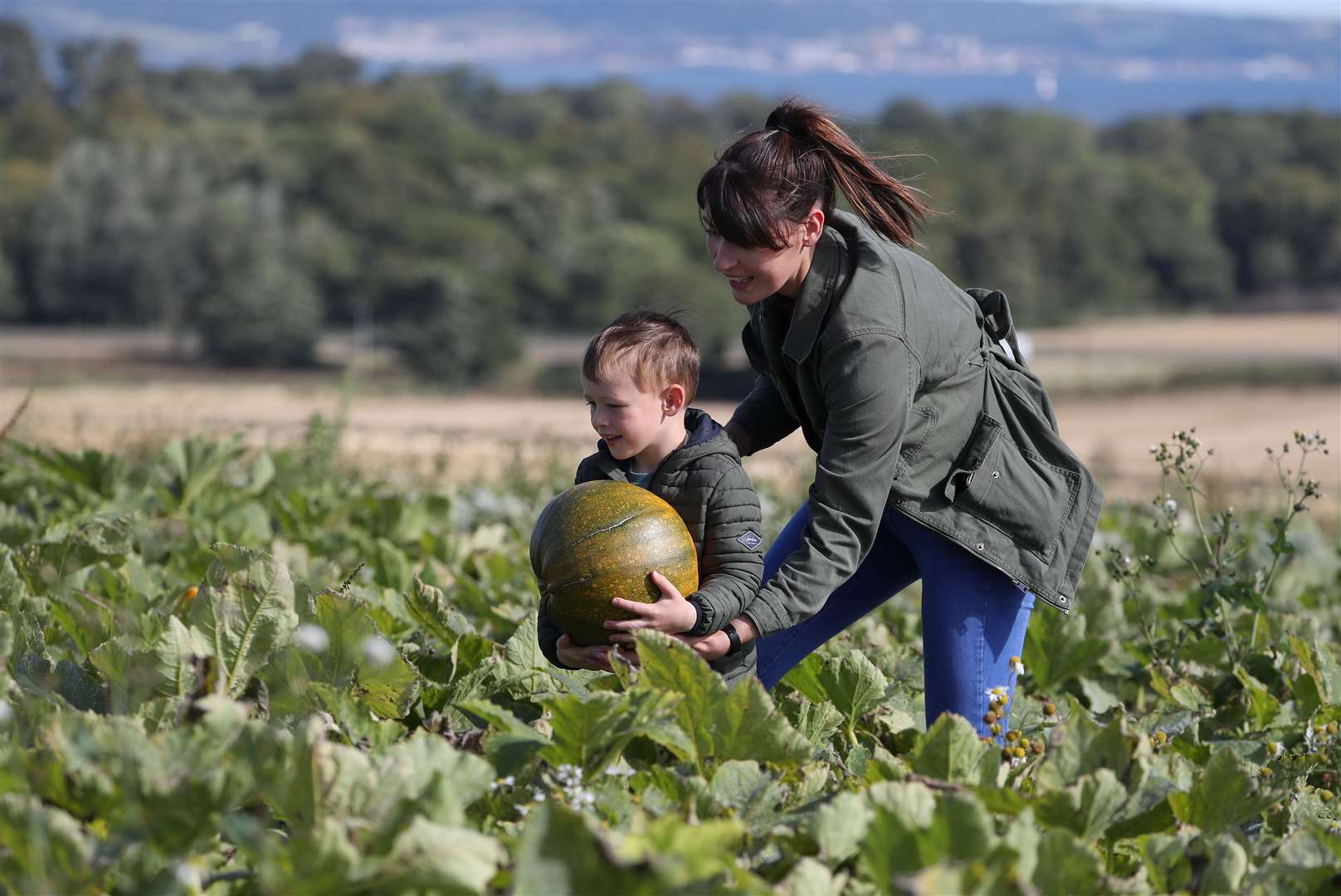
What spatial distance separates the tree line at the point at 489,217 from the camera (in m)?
77.1

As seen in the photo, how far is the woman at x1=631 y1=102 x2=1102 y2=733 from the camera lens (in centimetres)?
337

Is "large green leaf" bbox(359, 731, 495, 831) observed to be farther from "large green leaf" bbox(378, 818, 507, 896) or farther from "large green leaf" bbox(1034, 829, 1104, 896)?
"large green leaf" bbox(1034, 829, 1104, 896)

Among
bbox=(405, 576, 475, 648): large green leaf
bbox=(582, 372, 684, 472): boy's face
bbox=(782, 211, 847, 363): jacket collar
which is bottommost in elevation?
bbox=(405, 576, 475, 648): large green leaf

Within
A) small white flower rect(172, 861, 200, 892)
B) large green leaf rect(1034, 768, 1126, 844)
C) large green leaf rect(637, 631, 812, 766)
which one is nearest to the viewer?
small white flower rect(172, 861, 200, 892)

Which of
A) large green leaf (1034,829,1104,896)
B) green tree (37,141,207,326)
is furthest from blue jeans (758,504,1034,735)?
green tree (37,141,207,326)

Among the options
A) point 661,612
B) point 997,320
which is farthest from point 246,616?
point 997,320

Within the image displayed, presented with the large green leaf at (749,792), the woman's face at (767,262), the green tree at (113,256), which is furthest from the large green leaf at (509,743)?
the green tree at (113,256)

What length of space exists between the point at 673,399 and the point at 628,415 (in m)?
0.12

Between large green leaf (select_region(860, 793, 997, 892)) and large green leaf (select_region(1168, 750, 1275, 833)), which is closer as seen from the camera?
large green leaf (select_region(860, 793, 997, 892))

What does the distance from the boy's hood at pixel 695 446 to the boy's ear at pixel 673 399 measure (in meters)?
0.08

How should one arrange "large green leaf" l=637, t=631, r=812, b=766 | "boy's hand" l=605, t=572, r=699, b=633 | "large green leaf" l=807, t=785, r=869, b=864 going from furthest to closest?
"boy's hand" l=605, t=572, r=699, b=633, "large green leaf" l=637, t=631, r=812, b=766, "large green leaf" l=807, t=785, r=869, b=864

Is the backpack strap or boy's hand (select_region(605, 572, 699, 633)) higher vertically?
Result: the backpack strap

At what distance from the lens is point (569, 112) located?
149 m

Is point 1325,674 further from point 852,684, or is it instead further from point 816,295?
point 816,295
